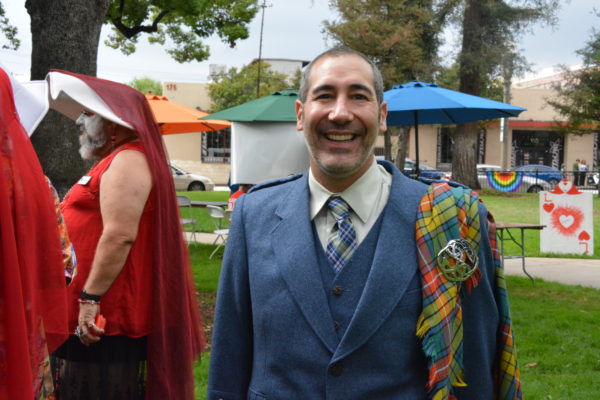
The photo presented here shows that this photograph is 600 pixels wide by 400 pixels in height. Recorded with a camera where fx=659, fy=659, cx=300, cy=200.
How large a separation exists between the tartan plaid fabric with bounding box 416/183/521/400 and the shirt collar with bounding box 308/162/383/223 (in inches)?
6.3

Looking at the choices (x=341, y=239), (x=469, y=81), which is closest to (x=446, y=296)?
(x=341, y=239)

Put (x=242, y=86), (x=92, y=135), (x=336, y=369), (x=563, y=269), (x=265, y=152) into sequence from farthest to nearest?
(x=242, y=86) < (x=563, y=269) < (x=265, y=152) < (x=92, y=135) < (x=336, y=369)

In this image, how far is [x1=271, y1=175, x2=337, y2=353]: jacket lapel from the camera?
1.88 m

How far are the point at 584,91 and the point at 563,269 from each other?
67.9 ft

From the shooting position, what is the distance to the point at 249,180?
23.1ft

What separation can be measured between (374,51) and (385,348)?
1206 inches

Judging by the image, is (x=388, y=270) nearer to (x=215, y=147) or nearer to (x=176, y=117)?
(x=176, y=117)

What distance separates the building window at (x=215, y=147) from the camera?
149 ft

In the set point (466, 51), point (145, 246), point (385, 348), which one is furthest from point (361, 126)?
point (466, 51)

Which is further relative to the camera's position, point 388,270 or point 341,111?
point 341,111

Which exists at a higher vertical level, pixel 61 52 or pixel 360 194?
pixel 61 52

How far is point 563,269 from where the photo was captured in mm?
10359

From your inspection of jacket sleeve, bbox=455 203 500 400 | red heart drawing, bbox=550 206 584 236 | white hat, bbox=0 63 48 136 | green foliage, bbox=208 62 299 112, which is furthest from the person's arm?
green foliage, bbox=208 62 299 112

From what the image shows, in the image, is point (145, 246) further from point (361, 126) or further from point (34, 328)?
point (361, 126)
